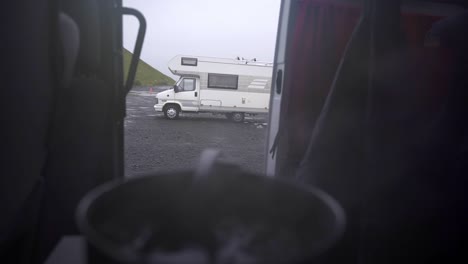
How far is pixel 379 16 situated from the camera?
109 centimetres

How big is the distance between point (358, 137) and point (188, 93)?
49.7 ft

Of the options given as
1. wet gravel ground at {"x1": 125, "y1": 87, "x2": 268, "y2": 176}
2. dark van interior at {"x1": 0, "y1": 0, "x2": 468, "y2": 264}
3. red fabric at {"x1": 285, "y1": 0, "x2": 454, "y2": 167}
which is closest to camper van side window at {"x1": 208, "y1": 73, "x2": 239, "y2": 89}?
wet gravel ground at {"x1": 125, "y1": 87, "x2": 268, "y2": 176}

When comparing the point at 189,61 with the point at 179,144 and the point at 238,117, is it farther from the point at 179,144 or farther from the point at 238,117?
the point at 179,144

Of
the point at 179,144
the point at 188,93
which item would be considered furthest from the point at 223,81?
the point at 179,144

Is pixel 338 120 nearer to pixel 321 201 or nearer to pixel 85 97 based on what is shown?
pixel 321 201

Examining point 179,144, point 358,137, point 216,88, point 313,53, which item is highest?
point 313,53

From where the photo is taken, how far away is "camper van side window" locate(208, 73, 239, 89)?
15969mm

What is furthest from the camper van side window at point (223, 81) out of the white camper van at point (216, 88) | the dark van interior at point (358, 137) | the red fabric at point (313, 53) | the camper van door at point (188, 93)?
the dark van interior at point (358, 137)

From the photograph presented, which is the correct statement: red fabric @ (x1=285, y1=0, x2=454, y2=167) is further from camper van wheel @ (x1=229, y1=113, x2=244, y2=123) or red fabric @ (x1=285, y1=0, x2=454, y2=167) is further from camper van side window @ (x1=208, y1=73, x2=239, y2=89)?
camper van wheel @ (x1=229, y1=113, x2=244, y2=123)

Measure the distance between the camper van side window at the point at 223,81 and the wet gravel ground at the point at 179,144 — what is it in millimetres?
2380

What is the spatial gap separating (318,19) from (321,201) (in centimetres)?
308

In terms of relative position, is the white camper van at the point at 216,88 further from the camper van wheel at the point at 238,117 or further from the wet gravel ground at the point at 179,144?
the wet gravel ground at the point at 179,144

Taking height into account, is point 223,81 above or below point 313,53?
below

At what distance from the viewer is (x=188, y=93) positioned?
628 inches
